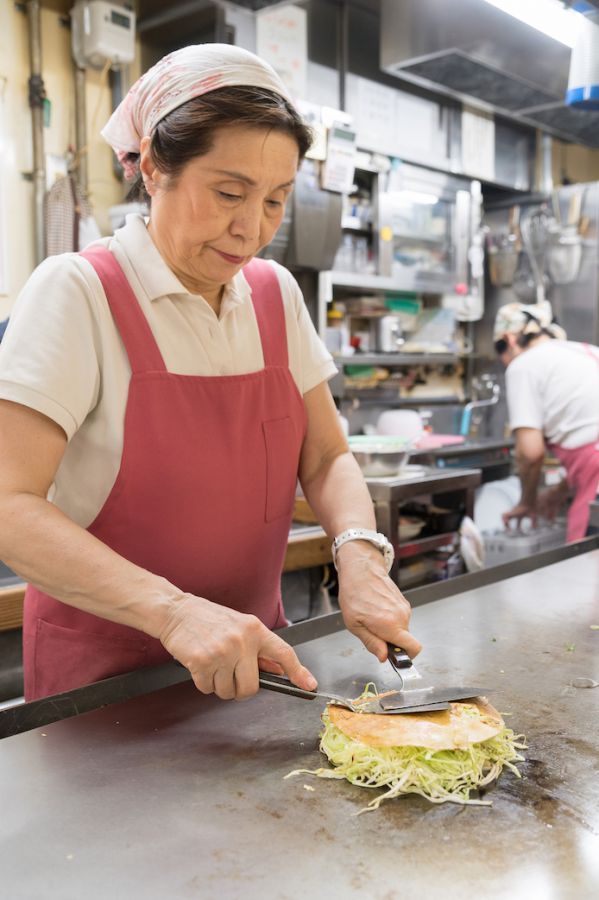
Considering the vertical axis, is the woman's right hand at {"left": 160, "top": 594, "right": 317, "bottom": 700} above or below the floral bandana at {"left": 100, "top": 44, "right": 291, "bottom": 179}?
below

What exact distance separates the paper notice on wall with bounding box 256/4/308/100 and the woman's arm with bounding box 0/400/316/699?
3392 mm

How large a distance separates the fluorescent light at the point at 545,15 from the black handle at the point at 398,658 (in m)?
2.03

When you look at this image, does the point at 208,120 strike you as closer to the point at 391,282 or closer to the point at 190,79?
the point at 190,79

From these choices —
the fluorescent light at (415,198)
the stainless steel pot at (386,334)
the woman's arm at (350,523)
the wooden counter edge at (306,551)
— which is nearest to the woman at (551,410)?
the stainless steel pot at (386,334)

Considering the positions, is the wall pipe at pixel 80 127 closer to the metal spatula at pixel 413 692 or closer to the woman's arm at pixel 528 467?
the woman's arm at pixel 528 467

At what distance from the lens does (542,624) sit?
63.2 inches

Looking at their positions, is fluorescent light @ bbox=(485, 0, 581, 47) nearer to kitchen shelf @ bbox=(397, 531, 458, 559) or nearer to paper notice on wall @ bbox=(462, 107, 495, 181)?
kitchen shelf @ bbox=(397, 531, 458, 559)

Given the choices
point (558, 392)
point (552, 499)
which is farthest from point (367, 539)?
point (552, 499)

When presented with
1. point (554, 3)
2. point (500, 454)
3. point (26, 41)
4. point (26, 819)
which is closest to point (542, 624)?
point (26, 819)

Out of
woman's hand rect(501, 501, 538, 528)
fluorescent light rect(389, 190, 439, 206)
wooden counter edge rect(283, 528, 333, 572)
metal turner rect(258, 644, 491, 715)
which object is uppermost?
fluorescent light rect(389, 190, 439, 206)

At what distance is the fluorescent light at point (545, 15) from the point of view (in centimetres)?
253

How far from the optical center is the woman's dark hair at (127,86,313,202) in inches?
50.8

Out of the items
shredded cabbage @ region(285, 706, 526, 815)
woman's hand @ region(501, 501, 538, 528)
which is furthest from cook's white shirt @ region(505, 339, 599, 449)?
shredded cabbage @ region(285, 706, 526, 815)

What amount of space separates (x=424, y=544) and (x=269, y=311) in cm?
168
